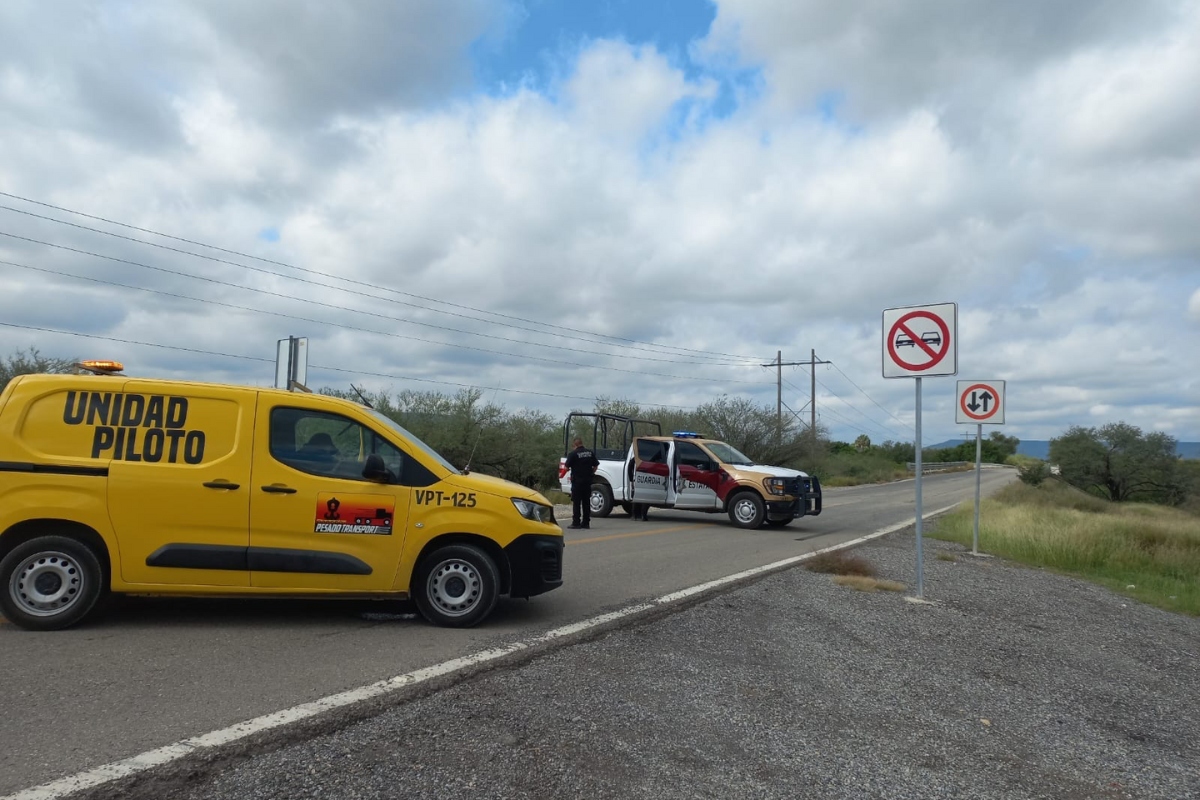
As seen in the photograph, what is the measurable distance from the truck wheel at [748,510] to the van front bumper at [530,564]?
36.1 ft

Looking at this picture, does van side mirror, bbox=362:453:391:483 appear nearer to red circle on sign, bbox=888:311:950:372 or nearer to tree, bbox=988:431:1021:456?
red circle on sign, bbox=888:311:950:372

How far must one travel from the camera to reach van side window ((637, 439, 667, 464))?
18.5 m

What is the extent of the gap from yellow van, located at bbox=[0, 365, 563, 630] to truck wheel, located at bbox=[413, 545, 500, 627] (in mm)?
11

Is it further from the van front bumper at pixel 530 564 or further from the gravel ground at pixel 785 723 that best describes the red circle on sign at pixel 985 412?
the van front bumper at pixel 530 564

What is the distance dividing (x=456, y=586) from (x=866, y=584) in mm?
4893

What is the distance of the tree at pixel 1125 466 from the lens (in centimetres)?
4781

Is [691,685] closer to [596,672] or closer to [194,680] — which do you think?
[596,672]

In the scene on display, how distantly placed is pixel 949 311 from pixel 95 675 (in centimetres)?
780

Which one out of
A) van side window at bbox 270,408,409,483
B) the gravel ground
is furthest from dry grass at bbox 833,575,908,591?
van side window at bbox 270,408,409,483

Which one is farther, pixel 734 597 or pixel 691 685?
pixel 734 597

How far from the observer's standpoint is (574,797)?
360cm

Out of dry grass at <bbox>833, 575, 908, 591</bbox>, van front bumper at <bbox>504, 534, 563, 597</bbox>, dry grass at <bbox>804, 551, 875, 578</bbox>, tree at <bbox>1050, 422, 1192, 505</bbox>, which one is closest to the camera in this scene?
van front bumper at <bbox>504, 534, 563, 597</bbox>

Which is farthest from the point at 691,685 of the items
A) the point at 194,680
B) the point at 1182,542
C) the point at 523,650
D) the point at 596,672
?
the point at 1182,542

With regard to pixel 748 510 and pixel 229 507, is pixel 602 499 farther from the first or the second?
pixel 229 507
